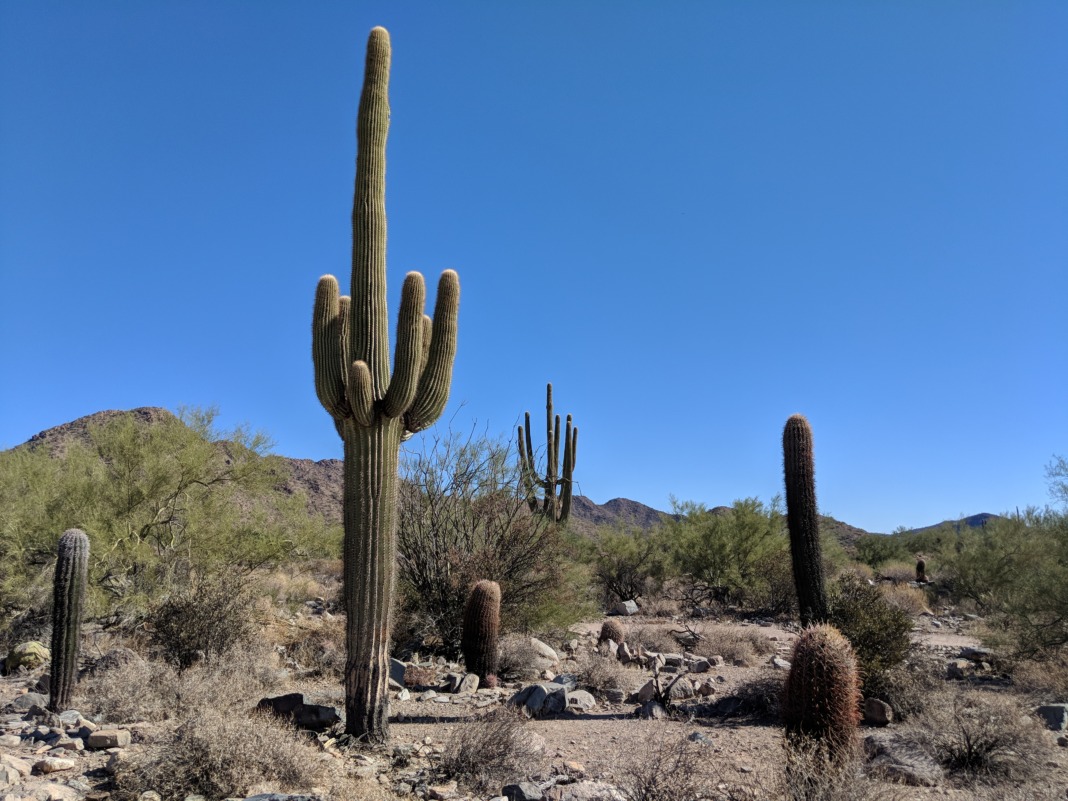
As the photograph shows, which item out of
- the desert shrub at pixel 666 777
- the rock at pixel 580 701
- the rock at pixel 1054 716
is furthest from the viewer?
the rock at pixel 580 701

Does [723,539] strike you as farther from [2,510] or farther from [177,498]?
[2,510]

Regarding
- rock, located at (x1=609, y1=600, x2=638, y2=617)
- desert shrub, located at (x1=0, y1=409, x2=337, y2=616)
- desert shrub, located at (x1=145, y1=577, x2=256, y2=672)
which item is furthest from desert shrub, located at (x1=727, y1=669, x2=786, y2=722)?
rock, located at (x1=609, y1=600, x2=638, y2=617)

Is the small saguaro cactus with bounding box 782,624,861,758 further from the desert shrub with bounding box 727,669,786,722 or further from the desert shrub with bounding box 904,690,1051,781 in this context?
the desert shrub with bounding box 727,669,786,722

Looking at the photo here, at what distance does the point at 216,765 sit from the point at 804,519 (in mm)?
7234

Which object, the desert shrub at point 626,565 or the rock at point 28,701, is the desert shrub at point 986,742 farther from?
the desert shrub at point 626,565

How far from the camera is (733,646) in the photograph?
12.8 metres

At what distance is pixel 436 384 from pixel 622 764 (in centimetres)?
395

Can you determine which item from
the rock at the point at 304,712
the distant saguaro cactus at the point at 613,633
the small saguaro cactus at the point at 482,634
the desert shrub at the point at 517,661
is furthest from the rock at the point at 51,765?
the distant saguaro cactus at the point at 613,633

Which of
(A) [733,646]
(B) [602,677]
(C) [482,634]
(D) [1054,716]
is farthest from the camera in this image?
(A) [733,646]

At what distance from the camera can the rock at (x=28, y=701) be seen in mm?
8184

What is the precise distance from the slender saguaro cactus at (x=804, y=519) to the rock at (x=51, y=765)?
7.69m

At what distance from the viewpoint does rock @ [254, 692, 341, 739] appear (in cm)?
720

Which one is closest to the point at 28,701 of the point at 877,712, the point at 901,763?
the point at 901,763

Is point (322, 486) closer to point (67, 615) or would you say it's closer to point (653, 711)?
point (67, 615)
